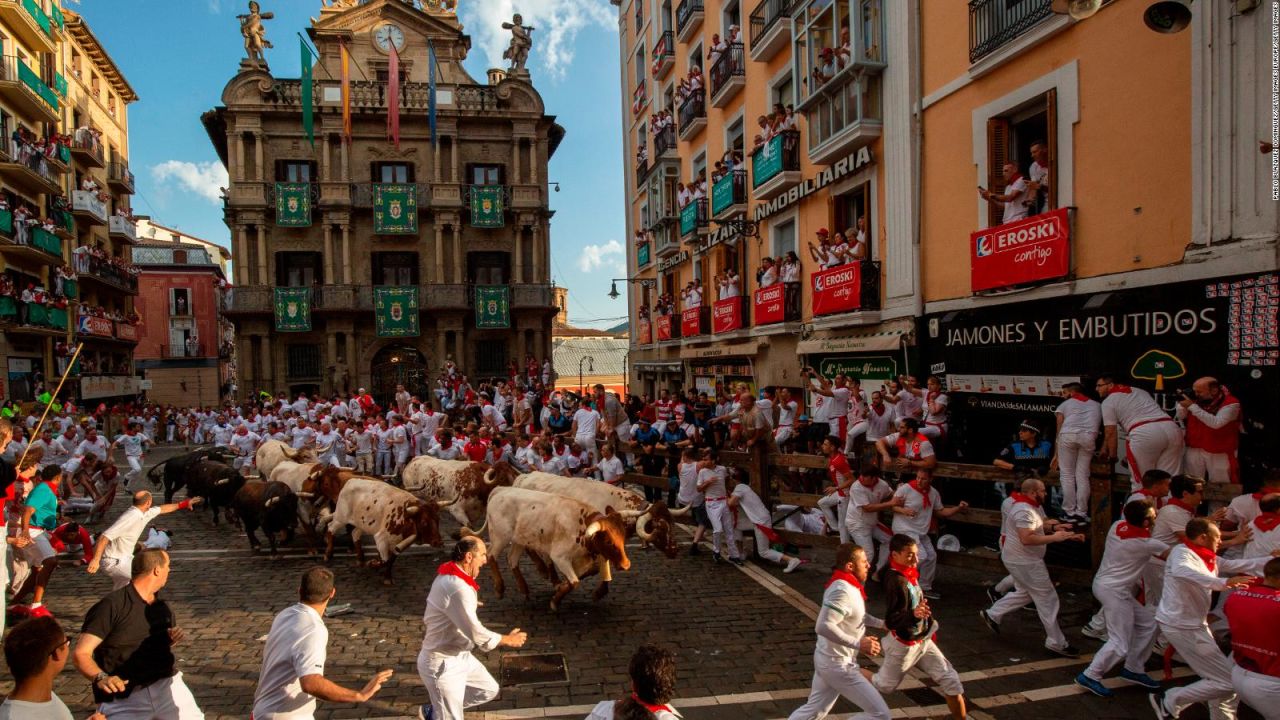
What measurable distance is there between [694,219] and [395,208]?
1821 cm

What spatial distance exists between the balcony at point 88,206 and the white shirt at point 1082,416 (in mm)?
43004

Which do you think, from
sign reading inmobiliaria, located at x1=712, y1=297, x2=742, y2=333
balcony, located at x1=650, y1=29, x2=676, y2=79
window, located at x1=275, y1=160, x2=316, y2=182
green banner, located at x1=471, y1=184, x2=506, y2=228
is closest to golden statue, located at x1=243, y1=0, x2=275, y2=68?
window, located at x1=275, y1=160, x2=316, y2=182

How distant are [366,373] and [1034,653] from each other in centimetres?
3395

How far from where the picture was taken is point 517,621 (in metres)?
8.72

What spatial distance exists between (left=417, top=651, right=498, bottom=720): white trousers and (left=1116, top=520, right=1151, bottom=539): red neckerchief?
5.85m

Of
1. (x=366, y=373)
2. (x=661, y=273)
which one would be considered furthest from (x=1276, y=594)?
(x=366, y=373)

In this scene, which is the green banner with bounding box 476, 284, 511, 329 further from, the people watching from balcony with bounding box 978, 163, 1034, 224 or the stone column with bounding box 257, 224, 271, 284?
the people watching from balcony with bounding box 978, 163, 1034, 224

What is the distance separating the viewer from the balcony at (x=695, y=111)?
972 inches

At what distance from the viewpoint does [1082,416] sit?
9.08 meters

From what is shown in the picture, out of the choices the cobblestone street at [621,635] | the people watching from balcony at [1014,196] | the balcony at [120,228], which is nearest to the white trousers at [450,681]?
the cobblestone street at [621,635]

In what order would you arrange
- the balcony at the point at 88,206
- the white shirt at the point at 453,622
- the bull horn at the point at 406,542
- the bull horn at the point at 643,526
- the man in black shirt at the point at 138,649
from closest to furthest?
the man in black shirt at the point at 138,649 → the white shirt at the point at 453,622 → the bull horn at the point at 643,526 → the bull horn at the point at 406,542 → the balcony at the point at 88,206

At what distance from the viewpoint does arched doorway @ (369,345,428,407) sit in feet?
121

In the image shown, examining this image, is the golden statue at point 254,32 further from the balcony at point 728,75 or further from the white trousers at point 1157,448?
the white trousers at point 1157,448

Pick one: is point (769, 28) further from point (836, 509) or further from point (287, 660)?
point (287, 660)
